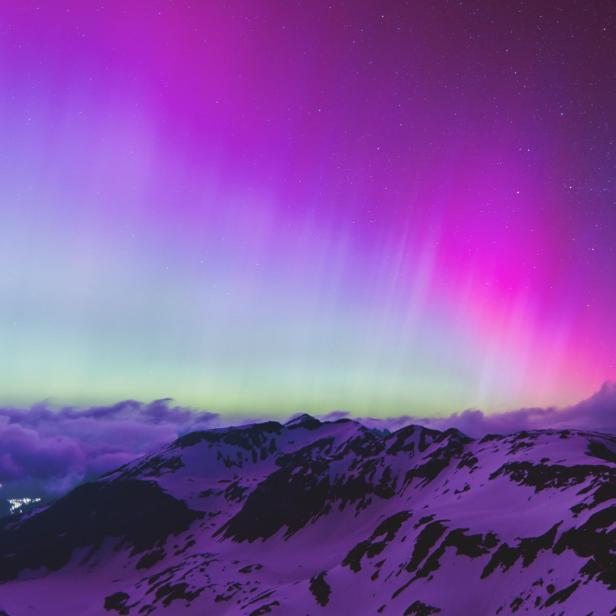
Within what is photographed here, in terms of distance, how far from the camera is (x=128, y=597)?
178125 mm

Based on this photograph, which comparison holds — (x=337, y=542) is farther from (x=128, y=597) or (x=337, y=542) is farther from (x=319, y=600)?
(x=319, y=600)

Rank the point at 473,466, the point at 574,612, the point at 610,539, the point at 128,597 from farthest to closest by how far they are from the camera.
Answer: the point at 128,597, the point at 473,466, the point at 610,539, the point at 574,612

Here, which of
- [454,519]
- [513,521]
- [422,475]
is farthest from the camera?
[422,475]

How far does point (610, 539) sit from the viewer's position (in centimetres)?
A: 6309

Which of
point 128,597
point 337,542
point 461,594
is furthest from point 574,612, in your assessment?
point 128,597

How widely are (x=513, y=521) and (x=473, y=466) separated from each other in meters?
76.1

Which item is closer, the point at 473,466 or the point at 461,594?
the point at 461,594

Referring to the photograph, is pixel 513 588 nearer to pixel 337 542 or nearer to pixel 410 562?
pixel 410 562

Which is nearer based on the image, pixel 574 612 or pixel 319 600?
pixel 574 612

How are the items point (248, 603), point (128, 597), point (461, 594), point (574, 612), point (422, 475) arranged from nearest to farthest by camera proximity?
point (574, 612) → point (461, 594) → point (248, 603) → point (128, 597) → point (422, 475)

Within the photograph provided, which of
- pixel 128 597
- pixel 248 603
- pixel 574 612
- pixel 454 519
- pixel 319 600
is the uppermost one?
pixel 574 612

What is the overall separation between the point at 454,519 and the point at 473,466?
220 feet

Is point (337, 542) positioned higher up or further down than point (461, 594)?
further down

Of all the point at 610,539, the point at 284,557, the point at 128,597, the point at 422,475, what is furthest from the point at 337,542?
the point at 610,539
